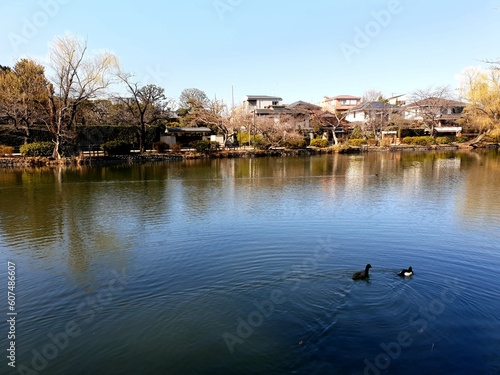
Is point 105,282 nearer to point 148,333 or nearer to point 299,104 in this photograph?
point 148,333

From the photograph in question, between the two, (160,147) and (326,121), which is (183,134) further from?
(326,121)

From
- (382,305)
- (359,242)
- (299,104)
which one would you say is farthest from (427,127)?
(382,305)

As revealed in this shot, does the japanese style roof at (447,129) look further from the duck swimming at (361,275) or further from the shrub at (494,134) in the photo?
the duck swimming at (361,275)

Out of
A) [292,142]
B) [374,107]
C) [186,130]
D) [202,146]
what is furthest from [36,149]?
[374,107]

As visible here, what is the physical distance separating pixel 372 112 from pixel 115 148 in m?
41.7

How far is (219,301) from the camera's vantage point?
22.6 feet

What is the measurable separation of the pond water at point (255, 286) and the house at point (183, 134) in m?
31.9

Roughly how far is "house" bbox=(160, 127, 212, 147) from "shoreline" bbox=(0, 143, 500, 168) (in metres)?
7.52

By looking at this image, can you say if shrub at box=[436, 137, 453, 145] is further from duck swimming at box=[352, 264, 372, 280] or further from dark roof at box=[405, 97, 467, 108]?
duck swimming at box=[352, 264, 372, 280]

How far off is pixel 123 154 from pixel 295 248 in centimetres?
3179

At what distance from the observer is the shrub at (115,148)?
120 ft

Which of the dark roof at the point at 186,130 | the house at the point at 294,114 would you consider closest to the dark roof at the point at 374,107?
the house at the point at 294,114

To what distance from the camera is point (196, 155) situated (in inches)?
1604

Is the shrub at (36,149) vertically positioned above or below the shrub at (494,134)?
below
